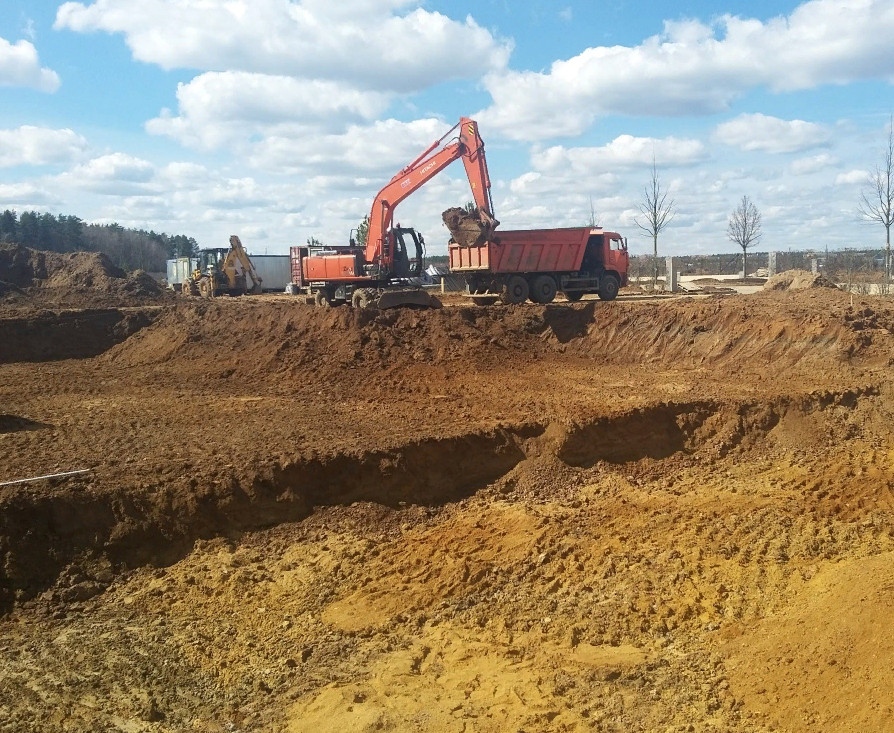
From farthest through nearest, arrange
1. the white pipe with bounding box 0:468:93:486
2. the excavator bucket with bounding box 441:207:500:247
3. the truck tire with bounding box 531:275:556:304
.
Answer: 1. the truck tire with bounding box 531:275:556:304
2. the excavator bucket with bounding box 441:207:500:247
3. the white pipe with bounding box 0:468:93:486

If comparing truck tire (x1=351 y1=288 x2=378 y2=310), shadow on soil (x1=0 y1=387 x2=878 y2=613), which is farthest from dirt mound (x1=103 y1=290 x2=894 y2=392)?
shadow on soil (x1=0 y1=387 x2=878 y2=613)

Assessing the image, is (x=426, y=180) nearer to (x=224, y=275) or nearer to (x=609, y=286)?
(x=609, y=286)

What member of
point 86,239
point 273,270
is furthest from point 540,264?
point 86,239

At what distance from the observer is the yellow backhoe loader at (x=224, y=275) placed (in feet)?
127

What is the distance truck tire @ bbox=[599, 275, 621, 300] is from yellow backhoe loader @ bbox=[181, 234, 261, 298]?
70.2 feet

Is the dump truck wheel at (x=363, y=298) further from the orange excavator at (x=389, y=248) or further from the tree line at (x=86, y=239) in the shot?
the tree line at (x=86, y=239)

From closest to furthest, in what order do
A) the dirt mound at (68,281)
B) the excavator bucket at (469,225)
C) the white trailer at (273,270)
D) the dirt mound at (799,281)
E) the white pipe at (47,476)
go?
the white pipe at (47,476), the excavator bucket at (469,225), the dirt mound at (799,281), the dirt mound at (68,281), the white trailer at (273,270)

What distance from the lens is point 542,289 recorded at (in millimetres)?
23016

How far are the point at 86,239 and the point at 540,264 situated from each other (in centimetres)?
6289

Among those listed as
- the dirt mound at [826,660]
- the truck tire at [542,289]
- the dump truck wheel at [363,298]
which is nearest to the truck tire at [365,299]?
the dump truck wheel at [363,298]

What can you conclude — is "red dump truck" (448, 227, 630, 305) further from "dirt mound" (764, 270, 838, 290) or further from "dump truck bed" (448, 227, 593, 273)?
"dirt mound" (764, 270, 838, 290)

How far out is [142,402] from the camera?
14344 mm

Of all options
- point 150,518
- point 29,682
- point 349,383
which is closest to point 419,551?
point 150,518

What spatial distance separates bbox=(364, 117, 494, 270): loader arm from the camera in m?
23.1
